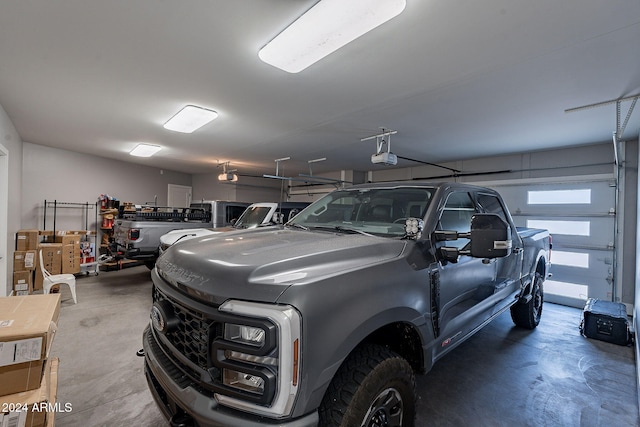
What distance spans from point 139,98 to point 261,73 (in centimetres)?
196

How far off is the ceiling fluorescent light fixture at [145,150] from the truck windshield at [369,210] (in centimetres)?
572

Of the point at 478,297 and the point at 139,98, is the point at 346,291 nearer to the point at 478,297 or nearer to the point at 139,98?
the point at 478,297

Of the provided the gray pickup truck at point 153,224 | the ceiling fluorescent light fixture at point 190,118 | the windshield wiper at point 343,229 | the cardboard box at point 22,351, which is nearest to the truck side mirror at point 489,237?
the windshield wiper at point 343,229

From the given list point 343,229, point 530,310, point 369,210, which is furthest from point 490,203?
point 530,310

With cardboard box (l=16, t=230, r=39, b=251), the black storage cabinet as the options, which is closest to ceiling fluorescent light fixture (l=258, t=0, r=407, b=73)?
the black storage cabinet

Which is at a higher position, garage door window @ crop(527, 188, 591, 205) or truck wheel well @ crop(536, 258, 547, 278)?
garage door window @ crop(527, 188, 591, 205)

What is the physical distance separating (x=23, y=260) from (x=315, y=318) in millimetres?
6815

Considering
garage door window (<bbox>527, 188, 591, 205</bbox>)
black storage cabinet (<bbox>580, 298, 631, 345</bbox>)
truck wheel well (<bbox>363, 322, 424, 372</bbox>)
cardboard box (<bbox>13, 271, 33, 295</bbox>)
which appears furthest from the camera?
garage door window (<bbox>527, 188, 591, 205</bbox>)

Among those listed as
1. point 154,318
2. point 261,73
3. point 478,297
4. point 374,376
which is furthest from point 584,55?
point 154,318

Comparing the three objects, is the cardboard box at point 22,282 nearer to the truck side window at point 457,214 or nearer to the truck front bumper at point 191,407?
the truck front bumper at point 191,407

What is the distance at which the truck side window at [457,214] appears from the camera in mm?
2197

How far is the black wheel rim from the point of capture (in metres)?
1.40

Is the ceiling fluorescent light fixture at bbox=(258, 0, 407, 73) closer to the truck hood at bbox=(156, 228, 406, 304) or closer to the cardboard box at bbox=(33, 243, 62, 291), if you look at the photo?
the truck hood at bbox=(156, 228, 406, 304)

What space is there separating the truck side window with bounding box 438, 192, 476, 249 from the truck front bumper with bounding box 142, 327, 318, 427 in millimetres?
1648
